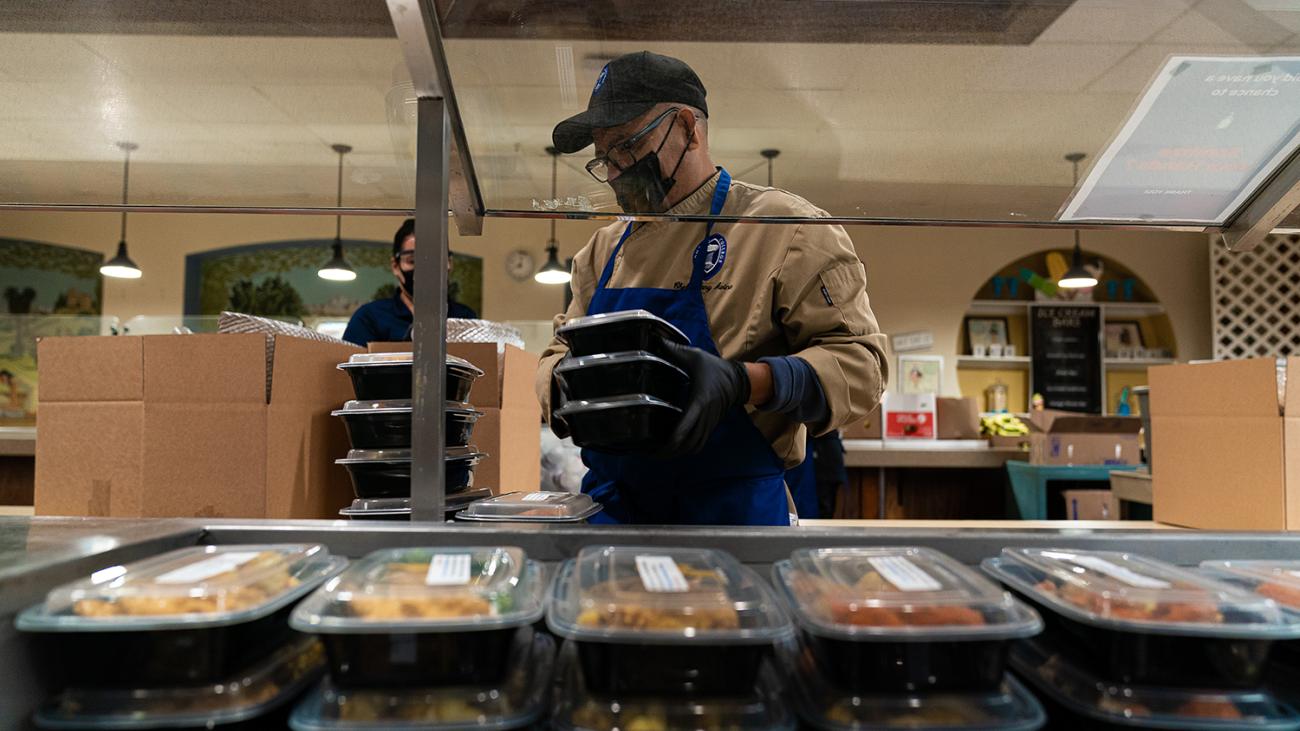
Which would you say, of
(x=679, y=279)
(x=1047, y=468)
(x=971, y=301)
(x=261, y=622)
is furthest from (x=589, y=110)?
(x=971, y=301)

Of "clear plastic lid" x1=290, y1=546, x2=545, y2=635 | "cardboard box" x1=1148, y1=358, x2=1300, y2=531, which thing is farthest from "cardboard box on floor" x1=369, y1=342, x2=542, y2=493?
"cardboard box" x1=1148, y1=358, x2=1300, y2=531

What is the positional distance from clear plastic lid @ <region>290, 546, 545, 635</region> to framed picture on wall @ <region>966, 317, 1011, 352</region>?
7984mm

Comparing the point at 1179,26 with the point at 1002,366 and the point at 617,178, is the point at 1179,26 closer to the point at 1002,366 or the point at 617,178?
the point at 617,178

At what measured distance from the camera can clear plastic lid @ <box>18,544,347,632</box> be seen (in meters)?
0.59

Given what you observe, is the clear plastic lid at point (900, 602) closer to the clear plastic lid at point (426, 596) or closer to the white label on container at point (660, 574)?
the white label on container at point (660, 574)

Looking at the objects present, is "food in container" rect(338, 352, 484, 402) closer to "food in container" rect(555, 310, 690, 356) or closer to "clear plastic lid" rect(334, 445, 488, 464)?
"clear plastic lid" rect(334, 445, 488, 464)

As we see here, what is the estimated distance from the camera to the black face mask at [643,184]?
108 centimetres

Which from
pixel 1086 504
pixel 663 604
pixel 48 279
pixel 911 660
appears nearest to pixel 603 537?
pixel 663 604

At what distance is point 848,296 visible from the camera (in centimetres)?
120

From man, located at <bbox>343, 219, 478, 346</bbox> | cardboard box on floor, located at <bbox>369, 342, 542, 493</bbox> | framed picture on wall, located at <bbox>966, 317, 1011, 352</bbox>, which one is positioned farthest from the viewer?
framed picture on wall, located at <bbox>966, 317, 1011, 352</bbox>

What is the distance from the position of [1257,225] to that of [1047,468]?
11.7 feet

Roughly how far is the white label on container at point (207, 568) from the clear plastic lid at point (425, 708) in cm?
14

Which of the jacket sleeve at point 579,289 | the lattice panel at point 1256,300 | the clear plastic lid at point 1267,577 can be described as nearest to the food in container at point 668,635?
the clear plastic lid at point 1267,577

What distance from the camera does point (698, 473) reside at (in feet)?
4.07
